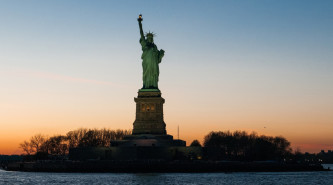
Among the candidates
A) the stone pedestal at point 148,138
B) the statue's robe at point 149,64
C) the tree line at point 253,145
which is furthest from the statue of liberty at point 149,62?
the tree line at point 253,145

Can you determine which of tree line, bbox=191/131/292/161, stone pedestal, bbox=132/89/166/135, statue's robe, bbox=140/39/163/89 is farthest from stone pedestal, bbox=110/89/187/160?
tree line, bbox=191/131/292/161

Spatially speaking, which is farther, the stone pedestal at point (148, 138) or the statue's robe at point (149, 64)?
the statue's robe at point (149, 64)

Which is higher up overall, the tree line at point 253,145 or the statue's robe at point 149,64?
the statue's robe at point 149,64

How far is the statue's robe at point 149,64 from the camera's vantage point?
7706cm

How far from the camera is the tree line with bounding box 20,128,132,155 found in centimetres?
11150

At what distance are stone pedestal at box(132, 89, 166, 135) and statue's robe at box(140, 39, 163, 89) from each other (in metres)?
2.42

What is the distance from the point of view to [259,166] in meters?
73.4

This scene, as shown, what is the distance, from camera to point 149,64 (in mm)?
77312

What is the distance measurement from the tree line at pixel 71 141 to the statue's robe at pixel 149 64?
1464 inches

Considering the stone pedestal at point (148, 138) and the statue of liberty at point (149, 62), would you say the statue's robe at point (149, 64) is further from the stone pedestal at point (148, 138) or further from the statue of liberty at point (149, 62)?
the stone pedestal at point (148, 138)

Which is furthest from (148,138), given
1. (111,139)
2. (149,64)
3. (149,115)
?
(111,139)

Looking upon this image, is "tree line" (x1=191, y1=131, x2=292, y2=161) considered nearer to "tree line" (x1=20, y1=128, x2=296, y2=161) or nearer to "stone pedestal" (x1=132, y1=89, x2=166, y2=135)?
"tree line" (x1=20, y1=128, x2=296, y2=161)

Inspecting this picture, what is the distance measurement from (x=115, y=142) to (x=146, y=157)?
6.02 metres

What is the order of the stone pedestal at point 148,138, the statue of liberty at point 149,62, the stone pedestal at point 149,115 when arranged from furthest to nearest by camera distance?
1. the statue of liberty at point 149,62
2. the stone pedestal at point 149,115
3. the stone pedestal at point 148,138
